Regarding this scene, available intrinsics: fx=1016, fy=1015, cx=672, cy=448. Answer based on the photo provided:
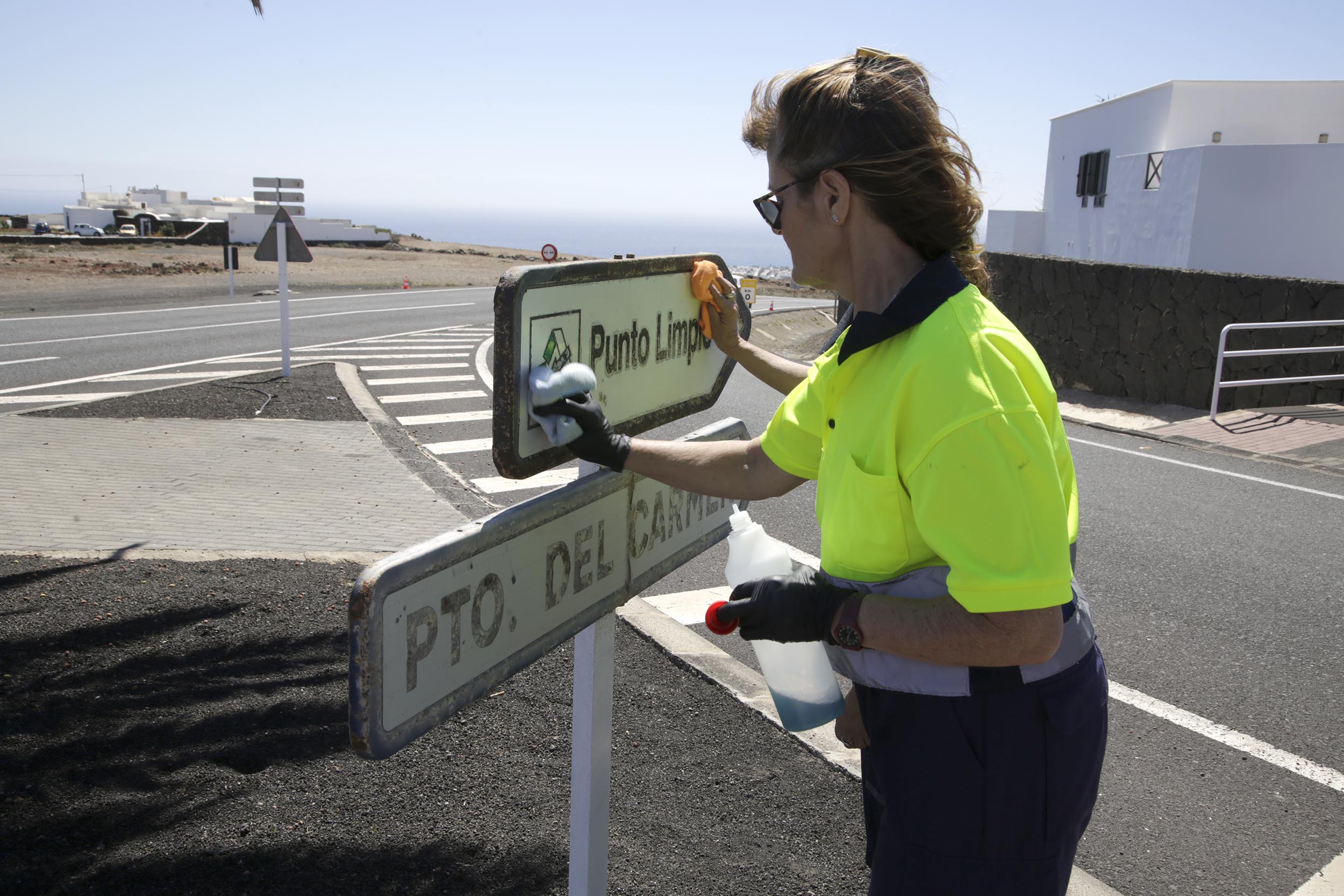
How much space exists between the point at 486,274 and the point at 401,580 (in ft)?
122

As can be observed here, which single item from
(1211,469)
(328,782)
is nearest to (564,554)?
(328,782)

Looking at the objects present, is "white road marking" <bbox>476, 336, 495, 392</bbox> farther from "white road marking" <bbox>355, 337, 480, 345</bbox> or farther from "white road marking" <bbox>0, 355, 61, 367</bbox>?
"white road marking" <bbox>0, 355, 61, 367</bbox>

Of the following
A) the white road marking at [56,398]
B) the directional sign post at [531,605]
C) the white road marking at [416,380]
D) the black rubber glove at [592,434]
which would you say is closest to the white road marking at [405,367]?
the white road marking at [416,380]

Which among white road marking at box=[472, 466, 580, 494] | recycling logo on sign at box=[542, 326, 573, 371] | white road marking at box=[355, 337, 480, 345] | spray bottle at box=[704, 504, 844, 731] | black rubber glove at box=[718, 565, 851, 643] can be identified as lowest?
white road marking at box=[472, 466, 580, 494]

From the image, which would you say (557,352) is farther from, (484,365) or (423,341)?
(423,341)

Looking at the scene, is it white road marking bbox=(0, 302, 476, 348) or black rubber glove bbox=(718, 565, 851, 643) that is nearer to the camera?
black rubber glove bbox=(718, 565, 851, 643)

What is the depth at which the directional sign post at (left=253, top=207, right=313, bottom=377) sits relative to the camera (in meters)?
12.7

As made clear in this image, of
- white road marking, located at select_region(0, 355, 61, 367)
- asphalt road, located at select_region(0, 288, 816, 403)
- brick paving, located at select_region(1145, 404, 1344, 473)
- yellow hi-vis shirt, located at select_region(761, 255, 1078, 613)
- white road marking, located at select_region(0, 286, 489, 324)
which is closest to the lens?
yellow hi-vis shirt, located at select_region(761, 255, 1078, 613)

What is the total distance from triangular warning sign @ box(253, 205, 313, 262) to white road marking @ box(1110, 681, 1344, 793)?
37.0 ft

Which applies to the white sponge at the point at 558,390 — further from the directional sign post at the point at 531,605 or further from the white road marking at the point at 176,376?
the white road marking at the point at 176,376

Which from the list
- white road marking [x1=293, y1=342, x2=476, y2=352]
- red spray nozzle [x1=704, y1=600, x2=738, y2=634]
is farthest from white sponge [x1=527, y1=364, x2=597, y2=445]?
white road marking [x1=293, y1=342, x2=476, y2=352]

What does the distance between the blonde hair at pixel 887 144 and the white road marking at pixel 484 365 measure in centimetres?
1182

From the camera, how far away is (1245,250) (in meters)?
17.5

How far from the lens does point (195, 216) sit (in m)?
64.2
